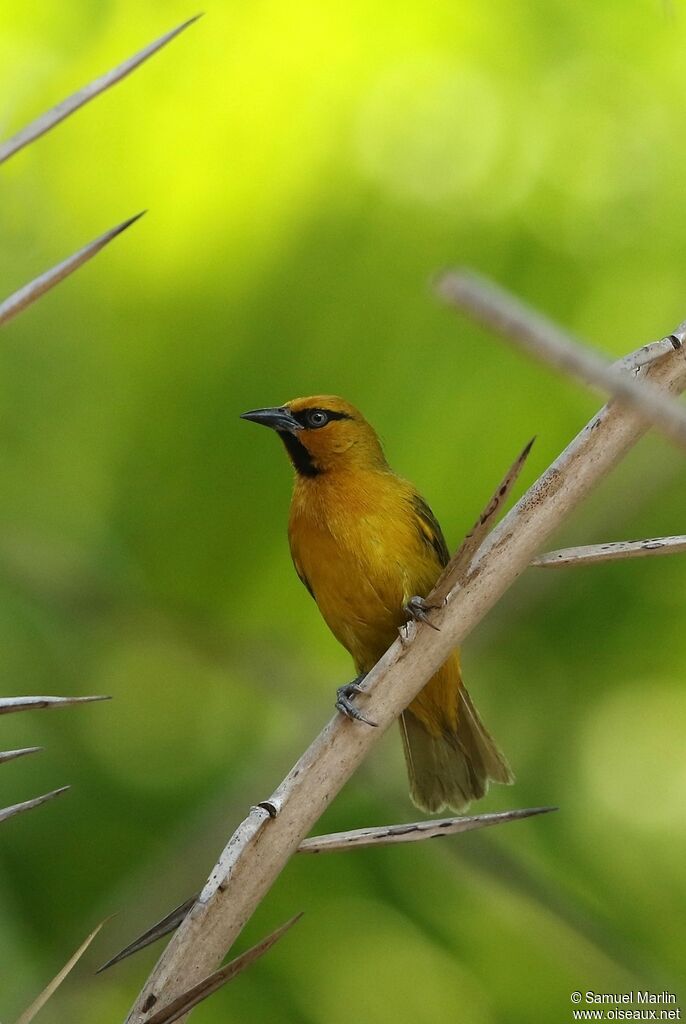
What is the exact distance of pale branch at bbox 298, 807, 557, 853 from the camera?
729mm

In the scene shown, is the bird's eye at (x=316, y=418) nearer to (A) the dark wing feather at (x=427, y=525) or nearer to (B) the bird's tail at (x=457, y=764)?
(A) the dark wing feather at (x=427, y=525)

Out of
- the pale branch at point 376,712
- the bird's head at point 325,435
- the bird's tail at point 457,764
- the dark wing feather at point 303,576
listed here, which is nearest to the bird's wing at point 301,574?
the dark wing feather at point 303,576

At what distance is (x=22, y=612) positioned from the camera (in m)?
2.04

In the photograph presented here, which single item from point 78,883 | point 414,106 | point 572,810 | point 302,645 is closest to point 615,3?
point 414,106

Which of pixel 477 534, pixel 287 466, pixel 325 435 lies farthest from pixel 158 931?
pixel 287 466

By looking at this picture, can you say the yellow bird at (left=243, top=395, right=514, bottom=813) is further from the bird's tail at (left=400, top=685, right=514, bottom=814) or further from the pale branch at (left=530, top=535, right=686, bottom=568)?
the pale branch at (left=530, top=535, right=686, bottom=568)

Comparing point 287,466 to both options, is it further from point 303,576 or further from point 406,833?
point 406,833

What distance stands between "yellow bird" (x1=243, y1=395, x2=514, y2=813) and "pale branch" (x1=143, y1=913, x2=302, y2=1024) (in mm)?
1320

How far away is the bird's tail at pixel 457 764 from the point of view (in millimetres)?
1908

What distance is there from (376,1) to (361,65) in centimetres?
14

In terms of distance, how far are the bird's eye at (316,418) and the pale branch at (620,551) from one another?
1.42 metres

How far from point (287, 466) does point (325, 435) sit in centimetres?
19

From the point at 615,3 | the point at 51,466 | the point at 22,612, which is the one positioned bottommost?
the point at 22,612

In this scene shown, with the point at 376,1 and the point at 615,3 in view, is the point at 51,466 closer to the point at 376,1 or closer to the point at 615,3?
the point at 376,1
